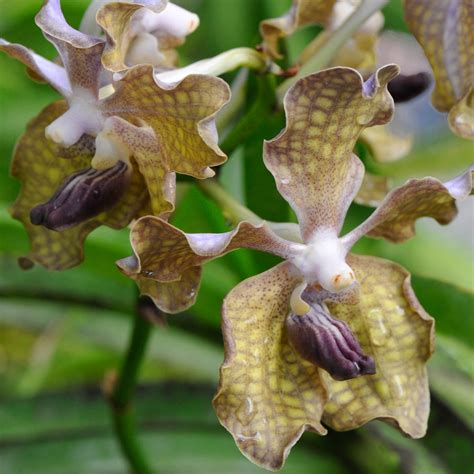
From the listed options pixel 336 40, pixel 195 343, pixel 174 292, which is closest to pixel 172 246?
pixel 174 292

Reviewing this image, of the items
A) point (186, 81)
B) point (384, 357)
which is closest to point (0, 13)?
point (186, 81)

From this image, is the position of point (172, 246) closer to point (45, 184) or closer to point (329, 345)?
point (329, 345)

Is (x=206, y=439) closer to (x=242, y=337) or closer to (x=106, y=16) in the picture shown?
(x=242, y=337)

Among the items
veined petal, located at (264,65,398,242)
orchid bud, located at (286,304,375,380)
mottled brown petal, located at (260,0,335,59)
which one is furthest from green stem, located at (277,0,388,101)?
orchid bud, located at (286,304,375,380)

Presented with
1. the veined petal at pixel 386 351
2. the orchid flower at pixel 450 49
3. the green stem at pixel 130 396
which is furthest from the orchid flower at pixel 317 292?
the green stem at pixel 130 396

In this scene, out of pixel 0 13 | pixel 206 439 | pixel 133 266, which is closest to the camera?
pixel 133 266

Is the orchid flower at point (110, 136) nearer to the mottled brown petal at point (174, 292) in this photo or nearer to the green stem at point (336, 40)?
the mottled brown petal at point (174, 292)

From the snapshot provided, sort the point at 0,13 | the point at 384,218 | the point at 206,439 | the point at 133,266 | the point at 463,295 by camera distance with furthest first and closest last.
Answer: 1. the point at 0,13
2. the point at 206,439
3. the point at 463,295
4. the point at 384,218
5. the point at 133,266
